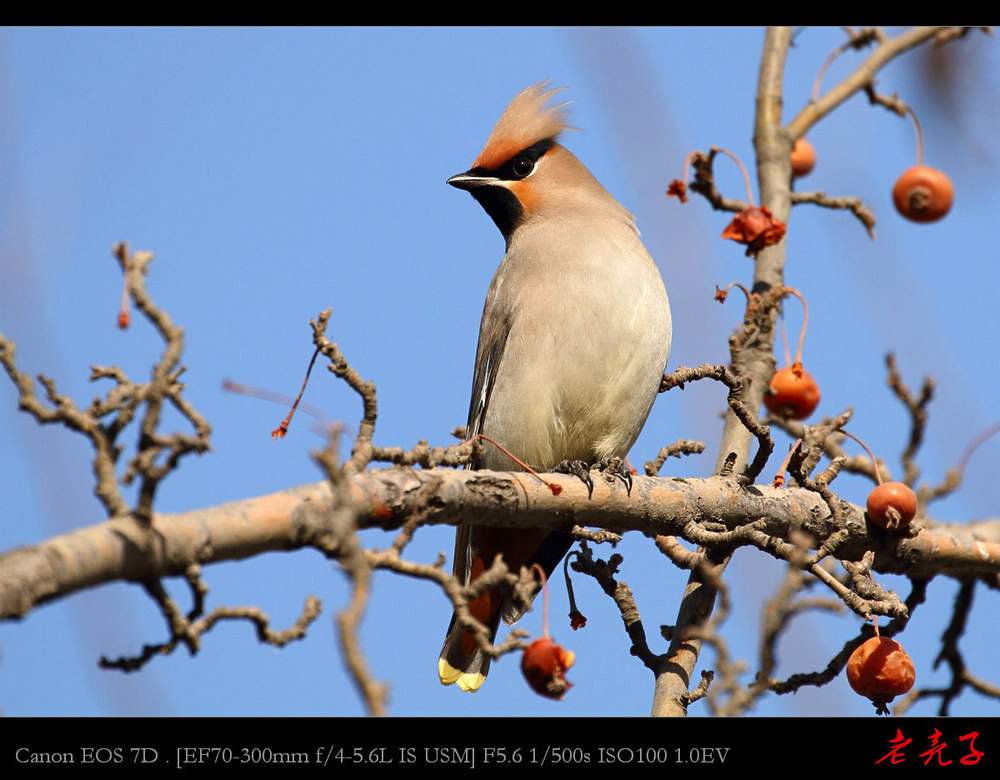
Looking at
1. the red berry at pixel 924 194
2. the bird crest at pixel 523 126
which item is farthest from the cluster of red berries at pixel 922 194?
the bird crest at pixel 523 126

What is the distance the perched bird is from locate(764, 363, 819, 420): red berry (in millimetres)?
420

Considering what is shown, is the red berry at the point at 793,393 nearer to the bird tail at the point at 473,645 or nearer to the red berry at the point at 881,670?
the bird tail at the point at 473,645

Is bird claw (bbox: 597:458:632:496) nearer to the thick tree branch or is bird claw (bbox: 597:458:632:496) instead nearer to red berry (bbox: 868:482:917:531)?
the thick tree branch

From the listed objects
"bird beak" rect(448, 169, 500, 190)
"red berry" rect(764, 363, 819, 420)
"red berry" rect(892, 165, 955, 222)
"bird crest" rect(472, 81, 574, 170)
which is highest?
"bird crest" rect(472, 81, 574, 170)

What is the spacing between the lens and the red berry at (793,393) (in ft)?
13.2

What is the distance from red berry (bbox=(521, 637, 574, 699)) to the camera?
2.90 m

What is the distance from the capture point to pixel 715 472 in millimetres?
3898

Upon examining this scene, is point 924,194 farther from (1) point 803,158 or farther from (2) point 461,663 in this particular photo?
(2) point 461,663

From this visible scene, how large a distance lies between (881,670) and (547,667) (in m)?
0.96

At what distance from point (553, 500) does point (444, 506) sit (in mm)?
439

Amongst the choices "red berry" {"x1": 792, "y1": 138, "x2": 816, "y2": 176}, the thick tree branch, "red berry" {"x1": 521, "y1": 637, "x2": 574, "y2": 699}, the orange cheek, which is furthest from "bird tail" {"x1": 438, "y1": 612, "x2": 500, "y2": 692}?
"red berry" {"x1": 792, "y1": 138, "x2": 816, "y2": 176}

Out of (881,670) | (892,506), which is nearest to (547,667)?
(881,670)
